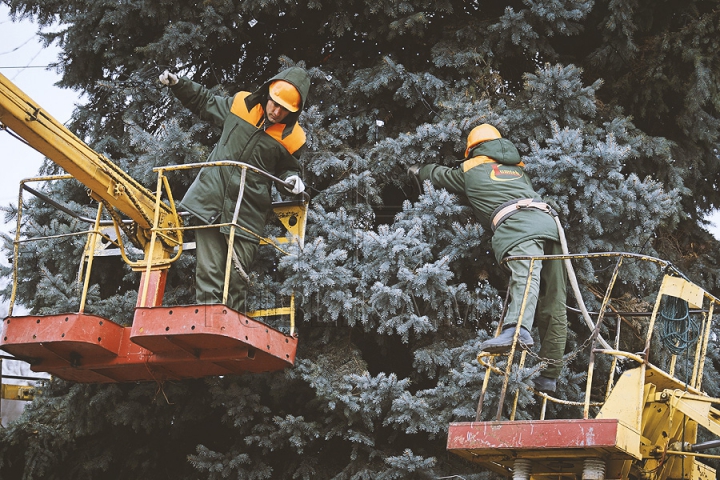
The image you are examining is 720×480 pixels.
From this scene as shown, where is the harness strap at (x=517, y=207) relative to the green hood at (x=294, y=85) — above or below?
below

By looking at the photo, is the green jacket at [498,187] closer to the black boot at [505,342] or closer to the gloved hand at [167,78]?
the black boot at [505,342]

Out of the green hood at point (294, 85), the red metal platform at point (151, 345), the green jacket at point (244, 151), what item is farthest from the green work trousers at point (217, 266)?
the green hood at point (294, 85)

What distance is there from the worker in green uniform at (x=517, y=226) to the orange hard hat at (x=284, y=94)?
5.29ft

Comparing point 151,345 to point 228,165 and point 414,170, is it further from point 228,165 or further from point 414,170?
point 414,170

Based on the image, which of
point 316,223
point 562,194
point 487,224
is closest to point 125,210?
point 316,223

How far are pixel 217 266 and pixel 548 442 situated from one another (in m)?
3.33

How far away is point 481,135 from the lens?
8.17 meters

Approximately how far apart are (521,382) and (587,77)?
4.37 meters

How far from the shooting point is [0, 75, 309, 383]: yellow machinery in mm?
6633

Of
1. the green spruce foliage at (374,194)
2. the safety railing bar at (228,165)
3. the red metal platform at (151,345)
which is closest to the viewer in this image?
the red metal platform at (151,345)

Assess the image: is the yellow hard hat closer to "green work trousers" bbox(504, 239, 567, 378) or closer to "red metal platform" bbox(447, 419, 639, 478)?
"green work trousers" bbox(504, 239, 567, 378)

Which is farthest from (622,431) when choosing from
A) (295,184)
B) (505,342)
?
(295,184)

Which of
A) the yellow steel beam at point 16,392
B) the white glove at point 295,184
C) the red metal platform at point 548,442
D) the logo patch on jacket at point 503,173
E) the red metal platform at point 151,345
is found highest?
the logo patch on jacket at point 503,173

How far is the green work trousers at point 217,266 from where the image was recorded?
24.5 ft
